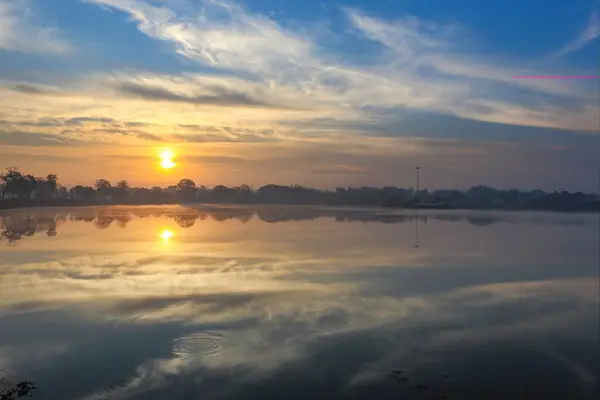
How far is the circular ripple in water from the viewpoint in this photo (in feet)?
38.7

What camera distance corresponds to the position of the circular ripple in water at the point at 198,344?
11.8m

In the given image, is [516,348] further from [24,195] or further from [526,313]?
[24,195]

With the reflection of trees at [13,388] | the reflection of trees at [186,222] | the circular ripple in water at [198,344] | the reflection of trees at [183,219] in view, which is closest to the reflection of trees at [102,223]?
the reflection of trees at [183,219]

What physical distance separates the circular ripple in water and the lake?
46 millimetres

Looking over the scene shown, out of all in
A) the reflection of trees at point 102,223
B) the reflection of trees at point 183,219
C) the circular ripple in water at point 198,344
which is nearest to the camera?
the circular ripple in water at point 198,344

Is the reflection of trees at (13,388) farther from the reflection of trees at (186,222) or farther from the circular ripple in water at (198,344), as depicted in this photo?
the reflection of trees at (186,222)

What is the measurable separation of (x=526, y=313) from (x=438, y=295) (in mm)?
3208

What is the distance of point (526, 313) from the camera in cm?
1582

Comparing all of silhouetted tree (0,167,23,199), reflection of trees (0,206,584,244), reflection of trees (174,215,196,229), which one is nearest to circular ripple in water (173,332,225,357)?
reflection of trees (0,206,584,244)

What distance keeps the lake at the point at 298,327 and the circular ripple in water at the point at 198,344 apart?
0.05m

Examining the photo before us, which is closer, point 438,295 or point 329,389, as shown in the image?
point 329,389

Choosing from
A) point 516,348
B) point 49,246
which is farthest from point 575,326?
point 49,246

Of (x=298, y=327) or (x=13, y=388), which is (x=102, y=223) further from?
(x=13, y=388)

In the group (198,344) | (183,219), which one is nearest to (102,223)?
(183,219)
